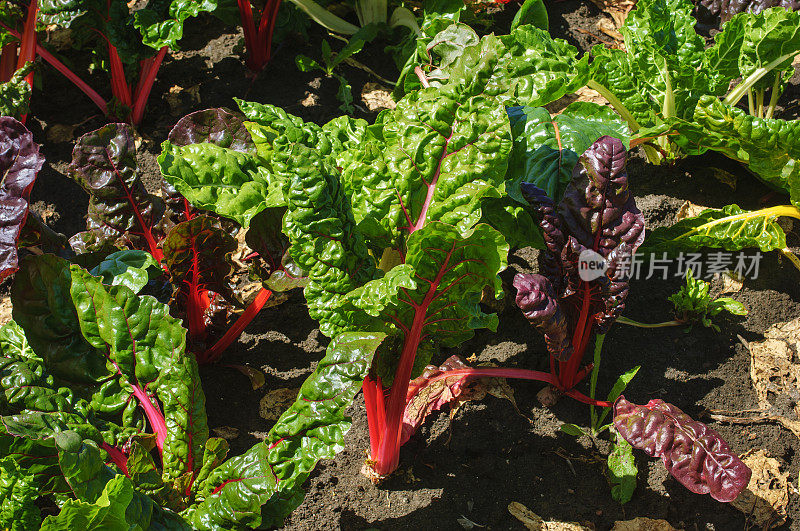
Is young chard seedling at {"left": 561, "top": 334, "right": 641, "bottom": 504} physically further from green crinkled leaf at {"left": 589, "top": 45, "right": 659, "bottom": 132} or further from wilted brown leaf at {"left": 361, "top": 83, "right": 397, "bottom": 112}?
wilted brown leaf at {"left": 361, "top": 83, "right": 397, "bottom": 112}

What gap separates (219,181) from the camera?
7.23 ft

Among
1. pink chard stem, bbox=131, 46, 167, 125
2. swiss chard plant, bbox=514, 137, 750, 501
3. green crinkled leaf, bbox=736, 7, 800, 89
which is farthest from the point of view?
pink chard stem, bbox=131, 46, 167, 125

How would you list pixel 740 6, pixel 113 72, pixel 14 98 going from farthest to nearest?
pixel 740 6, pixel 113 72, pixel 14 98

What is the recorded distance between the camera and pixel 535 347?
2486mm

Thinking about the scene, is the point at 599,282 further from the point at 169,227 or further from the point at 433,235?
the point at 169,227

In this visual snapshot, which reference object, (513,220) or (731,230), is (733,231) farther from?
(513,220)

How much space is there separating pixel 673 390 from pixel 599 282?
0.56 m

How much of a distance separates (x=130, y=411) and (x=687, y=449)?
Result: 5.01ft

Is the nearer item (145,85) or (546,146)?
(546,146)

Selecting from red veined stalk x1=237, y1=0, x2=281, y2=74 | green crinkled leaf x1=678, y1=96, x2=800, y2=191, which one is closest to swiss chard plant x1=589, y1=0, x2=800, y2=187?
green crinkled leaf x1=678, y1=96, x2=800, y2=191

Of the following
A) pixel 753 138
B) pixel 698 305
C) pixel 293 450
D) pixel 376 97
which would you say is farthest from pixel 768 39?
pixel 293 450

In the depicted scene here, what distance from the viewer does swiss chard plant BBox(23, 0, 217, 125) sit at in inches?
112

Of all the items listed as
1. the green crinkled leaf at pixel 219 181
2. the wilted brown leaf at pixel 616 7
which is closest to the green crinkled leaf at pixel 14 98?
the green crinkled leaf at pixel 219 181

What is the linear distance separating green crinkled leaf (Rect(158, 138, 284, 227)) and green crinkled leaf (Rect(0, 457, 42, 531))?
90 cm
